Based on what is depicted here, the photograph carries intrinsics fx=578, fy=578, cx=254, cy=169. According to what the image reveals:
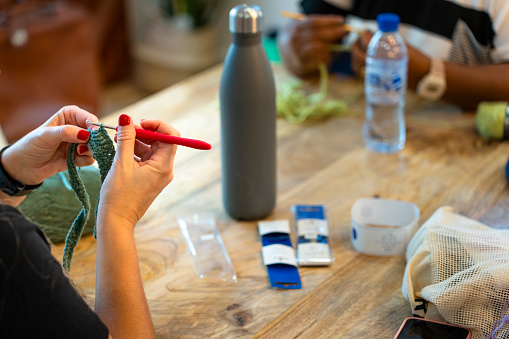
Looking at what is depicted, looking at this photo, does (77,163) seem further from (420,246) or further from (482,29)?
(482,29)

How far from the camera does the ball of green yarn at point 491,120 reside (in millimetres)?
1366

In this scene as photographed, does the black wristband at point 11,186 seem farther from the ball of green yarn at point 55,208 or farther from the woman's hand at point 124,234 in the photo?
the woman's hand at point 124,234

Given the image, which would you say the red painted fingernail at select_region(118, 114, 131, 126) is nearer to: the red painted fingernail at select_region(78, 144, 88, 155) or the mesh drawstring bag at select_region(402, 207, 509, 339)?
the red painted fingernail at select_region(78, 144, 88, 155)

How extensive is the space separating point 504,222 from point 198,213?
59cm

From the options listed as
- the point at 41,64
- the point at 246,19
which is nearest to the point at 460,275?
the point at 246,19

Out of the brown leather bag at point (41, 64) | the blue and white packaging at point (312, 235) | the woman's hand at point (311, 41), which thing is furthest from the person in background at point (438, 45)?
the brown leather bag at point (41, 64)

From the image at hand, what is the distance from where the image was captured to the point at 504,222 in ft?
3.58

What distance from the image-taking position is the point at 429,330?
84 centimetres

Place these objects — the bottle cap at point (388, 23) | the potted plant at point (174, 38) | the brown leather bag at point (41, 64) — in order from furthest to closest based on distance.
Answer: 1. the potted plant at point (174, 38)
2. the brown leather bag at point (41, 64)
3. the bottle cap at point (388, 23)

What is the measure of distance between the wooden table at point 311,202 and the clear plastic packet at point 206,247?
0.05 feet

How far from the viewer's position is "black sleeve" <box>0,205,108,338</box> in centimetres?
67

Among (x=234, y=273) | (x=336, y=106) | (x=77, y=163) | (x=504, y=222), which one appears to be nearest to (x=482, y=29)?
(x=336, y=106)

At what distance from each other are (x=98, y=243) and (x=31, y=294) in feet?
0.46

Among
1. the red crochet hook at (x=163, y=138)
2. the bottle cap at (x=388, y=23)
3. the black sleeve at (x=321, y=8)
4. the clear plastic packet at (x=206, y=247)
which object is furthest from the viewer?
the black sleeve at (x=321, y=8)
